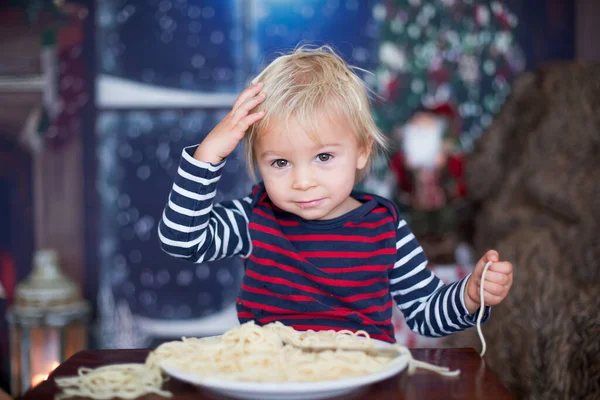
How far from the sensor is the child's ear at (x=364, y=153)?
4.47 ft

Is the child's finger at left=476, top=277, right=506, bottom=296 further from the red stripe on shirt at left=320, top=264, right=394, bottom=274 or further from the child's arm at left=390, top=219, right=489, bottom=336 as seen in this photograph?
the red stripe on shirt at left=320, top=264, right=394, bottom=274

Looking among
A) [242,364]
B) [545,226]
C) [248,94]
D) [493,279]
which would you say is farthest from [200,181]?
[545,226]

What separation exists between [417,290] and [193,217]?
46cm

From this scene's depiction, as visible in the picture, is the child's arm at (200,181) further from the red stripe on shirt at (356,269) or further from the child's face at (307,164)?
the red stripe on shirt at (356,269)

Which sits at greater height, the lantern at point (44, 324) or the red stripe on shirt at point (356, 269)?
the red stripe on shirt at point (356, 269)

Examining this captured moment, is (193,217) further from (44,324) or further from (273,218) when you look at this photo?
(44,324)

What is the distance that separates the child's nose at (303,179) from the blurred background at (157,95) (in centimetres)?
175

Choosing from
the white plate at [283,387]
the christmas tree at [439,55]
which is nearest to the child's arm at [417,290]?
the white plate at [283,387]

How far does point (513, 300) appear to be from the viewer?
5.49ft

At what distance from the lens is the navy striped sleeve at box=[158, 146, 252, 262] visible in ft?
3.98

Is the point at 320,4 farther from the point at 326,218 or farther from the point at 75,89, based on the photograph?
the point at 326,218

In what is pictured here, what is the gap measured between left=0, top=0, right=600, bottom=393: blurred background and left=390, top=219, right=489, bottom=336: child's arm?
1.63 metres

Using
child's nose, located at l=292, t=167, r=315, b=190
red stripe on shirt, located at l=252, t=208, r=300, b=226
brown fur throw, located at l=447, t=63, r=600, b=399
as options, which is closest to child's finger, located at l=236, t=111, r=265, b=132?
child's nose, located at l=292, t=167, r=315, b=190

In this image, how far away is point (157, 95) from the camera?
297 cm
